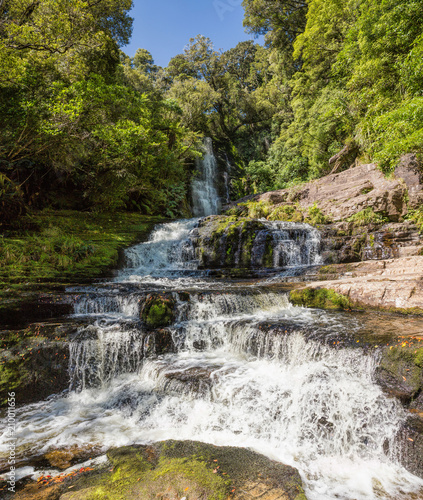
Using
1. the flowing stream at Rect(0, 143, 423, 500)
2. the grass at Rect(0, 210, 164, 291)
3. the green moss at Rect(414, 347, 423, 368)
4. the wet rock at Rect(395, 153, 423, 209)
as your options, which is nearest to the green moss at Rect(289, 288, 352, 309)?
the flowing stream at Rect(0, 143, 423, 500)

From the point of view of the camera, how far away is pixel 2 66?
25.3ft

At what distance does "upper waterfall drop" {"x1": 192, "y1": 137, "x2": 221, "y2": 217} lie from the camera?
23352mm

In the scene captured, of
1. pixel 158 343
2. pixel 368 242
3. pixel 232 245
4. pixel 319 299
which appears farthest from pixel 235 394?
pixel 368 242

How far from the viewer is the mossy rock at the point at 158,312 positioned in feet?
18.9

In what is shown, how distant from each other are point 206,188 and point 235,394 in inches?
873

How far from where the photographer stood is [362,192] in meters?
13.2

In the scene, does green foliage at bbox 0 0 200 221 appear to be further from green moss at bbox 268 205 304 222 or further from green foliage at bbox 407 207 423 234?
green foliage at bbox 407 207 423 234

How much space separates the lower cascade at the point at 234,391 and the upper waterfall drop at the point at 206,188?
56.8 feet

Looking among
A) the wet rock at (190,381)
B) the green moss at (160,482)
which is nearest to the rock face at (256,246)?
the wet rock at (190,381)

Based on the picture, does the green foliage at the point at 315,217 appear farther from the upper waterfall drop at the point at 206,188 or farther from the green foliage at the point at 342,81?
the upper waterfall drop at the point at 206,188

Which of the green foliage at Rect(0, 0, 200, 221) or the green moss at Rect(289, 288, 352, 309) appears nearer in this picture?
the green moss at Rect(289, 288, 352, 309)

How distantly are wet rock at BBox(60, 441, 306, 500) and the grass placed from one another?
20.5 ft

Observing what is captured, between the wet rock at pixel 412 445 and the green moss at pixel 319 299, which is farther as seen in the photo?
the green moss at pixel 319 299

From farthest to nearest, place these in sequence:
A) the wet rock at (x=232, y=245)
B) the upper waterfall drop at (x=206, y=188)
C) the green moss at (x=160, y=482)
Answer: the upper waterfall drop at (x=206, y=188) < the wet rock at (x=232, y=245) < the green moss at (x=160, y=482)
